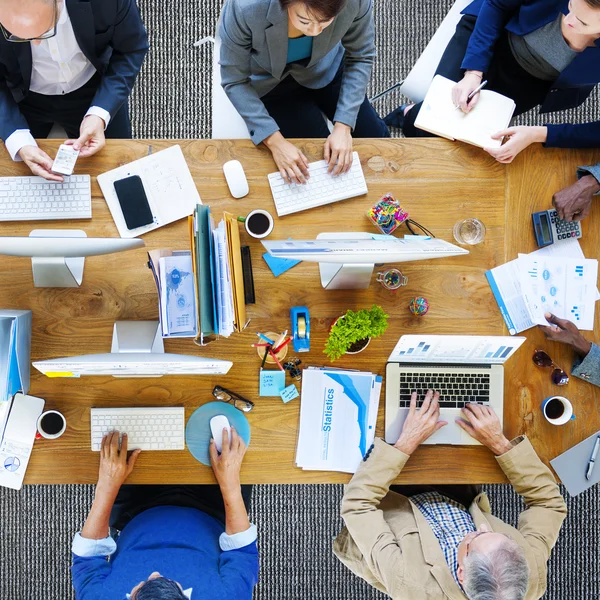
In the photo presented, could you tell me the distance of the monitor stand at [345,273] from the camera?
5.10ft

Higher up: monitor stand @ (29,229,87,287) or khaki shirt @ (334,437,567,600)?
monitor stand @ (29,229,87,287)

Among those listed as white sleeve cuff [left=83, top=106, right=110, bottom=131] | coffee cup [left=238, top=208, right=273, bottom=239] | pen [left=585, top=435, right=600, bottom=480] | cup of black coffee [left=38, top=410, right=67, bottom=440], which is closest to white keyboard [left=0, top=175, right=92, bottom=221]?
white sleeve cuff [left=83, top=106, right=110, bottom=131]

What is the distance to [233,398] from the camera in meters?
1.66

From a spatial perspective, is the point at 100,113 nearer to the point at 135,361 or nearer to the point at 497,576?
the point at 135,361

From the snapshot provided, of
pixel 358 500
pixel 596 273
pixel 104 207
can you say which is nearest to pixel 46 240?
pixel 104 207

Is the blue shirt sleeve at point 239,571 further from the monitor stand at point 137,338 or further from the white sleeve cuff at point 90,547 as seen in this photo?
the monitor stand at point 137,338

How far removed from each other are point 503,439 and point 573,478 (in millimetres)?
276

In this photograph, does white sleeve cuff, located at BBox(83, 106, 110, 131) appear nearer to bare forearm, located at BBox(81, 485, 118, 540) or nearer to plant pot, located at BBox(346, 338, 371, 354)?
plant pot, located at BBox(346, 338, 371, 354)

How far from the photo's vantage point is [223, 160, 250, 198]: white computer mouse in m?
1.66

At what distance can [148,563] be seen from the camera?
159 cm

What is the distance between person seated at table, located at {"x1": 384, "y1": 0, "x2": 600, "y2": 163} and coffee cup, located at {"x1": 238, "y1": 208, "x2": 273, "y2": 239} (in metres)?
0.70

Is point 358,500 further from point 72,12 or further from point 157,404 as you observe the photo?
point 72,12

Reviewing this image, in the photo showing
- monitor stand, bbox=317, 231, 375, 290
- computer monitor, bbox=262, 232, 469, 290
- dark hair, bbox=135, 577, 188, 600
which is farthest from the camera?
monitor stand, bbox=317, 231, 375, 290

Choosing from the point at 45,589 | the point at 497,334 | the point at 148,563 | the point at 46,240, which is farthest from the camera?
the point at 45,589
